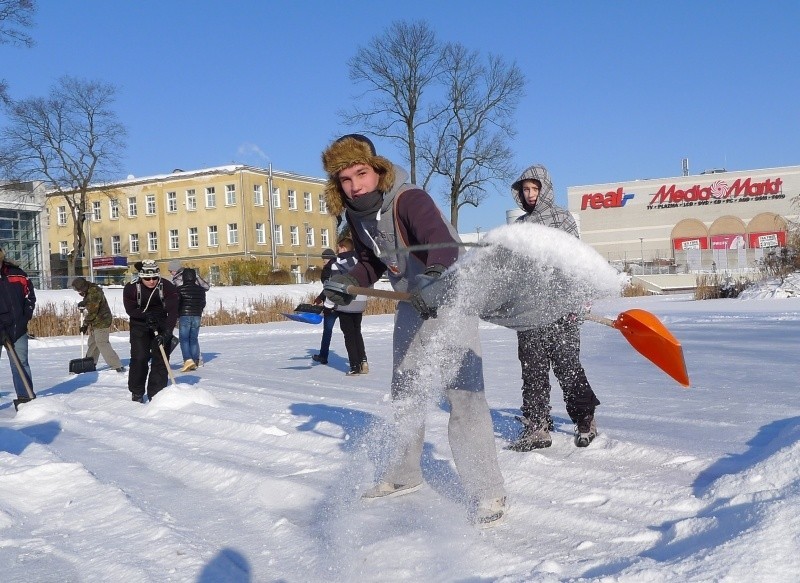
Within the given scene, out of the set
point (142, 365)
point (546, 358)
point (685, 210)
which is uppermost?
point (685, 210)

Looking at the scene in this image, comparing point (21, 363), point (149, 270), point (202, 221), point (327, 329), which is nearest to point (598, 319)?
point (149, 270)

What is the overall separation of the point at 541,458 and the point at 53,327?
17385 millimetres

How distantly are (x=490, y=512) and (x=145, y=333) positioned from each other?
5.73 meters

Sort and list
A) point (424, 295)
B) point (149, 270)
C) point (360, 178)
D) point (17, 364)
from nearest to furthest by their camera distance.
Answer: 1. point (424, 295)
2. point (360, 178)
3. point (17, 364)
4. point (149, 270)

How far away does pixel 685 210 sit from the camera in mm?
53719

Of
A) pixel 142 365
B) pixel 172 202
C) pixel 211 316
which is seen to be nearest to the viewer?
pixel 142 365

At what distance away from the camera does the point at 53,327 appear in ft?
62.1

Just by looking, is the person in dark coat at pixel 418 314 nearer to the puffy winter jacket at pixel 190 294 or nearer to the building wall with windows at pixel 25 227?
the puffy winter jacket at pixel 190 294

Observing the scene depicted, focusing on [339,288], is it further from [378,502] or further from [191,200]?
[191,200]

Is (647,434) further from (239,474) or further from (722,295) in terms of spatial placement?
(722,295)

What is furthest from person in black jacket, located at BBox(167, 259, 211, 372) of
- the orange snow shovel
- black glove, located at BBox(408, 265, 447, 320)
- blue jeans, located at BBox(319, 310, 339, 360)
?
black glove, located at BBox(408, 265, 447, 320)

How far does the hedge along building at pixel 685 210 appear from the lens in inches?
2029

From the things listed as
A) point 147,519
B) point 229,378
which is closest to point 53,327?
point 229,378

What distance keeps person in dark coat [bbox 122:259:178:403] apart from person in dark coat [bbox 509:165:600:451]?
4739 millimetres
